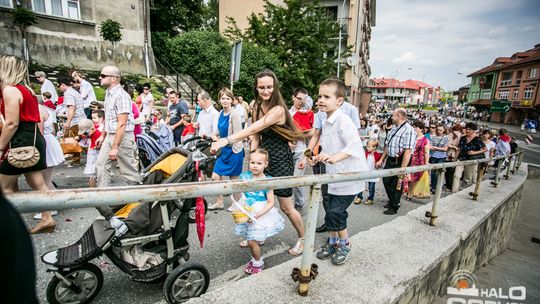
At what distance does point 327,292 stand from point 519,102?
59833 mm

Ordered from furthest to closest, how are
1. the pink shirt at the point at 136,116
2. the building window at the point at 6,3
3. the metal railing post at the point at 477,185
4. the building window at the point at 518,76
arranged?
the building window at the point at 518,76 → the building window at the point at 6,3 → the pink shirt at the point at 136,116 → the metal railing post at the point at 477,185

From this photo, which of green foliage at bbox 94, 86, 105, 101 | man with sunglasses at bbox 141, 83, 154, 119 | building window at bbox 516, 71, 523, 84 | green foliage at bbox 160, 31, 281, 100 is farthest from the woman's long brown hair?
building window at bbox 516, 71, 523, 84

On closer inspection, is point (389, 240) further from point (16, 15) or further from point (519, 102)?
point (519, 102)

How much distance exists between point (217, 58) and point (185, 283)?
15.1 meters

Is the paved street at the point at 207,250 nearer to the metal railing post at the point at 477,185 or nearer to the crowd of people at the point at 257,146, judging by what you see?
the crowd of people at the point at 257,146

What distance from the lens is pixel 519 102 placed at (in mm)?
45250

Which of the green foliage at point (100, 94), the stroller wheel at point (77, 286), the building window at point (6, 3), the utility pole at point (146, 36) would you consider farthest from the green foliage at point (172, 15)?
the stroller wheel at point (77, 286)

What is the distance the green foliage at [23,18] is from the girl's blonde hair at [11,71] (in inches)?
586

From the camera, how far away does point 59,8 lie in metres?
15.5

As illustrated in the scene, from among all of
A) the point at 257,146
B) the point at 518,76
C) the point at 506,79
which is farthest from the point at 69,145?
the point at 506,79

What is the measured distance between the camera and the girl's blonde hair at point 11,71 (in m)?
2.82

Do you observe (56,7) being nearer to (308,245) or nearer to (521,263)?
(308,245)

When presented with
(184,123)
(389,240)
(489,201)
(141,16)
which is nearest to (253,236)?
(389,240)

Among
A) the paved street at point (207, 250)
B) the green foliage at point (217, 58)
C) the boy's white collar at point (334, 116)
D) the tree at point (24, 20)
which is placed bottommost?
the paved street at point (207, 250)
